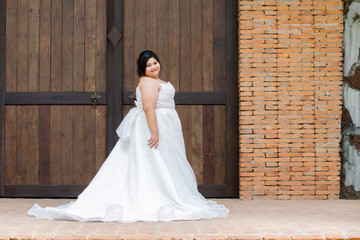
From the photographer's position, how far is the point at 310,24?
250 inches

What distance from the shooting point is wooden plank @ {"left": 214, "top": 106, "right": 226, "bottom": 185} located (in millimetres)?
6582

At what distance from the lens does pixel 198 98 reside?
258 inches

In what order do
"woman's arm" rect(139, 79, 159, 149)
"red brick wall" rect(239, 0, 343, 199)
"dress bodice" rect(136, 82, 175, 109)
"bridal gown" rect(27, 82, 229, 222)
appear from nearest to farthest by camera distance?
1. "bridal gown" rect(27, 82, 229, 222)
2. "woman's arm" rect(139, 79, 159, 149)
3. "dress bodice" rect(136, 82, 175, 109)
4. "red brick wall" rect(239, 0, 343, 199)

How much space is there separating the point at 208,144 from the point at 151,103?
191 centimetres

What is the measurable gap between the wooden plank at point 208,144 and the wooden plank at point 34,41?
2.51 m

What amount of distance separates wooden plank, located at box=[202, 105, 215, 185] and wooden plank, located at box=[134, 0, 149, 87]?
1130 millimetres

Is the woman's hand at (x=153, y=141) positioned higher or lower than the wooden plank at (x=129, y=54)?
lower

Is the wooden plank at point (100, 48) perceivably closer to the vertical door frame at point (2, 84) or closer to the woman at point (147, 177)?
the vertical door frame at point (2, 84)

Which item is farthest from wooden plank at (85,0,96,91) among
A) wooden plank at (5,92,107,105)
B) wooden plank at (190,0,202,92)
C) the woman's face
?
the woman's face

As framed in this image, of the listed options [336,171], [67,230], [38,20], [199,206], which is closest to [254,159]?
[336,171]

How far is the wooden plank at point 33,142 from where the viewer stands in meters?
6.58

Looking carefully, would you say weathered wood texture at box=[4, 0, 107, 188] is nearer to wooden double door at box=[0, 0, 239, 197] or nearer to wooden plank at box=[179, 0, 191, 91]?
wooden double door at box=[0, 0, 239, 197]

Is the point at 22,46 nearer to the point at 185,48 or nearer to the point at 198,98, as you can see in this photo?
the point at 185,48

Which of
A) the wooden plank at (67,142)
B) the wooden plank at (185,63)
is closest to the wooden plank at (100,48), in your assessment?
the wooden plank at (67,142)
